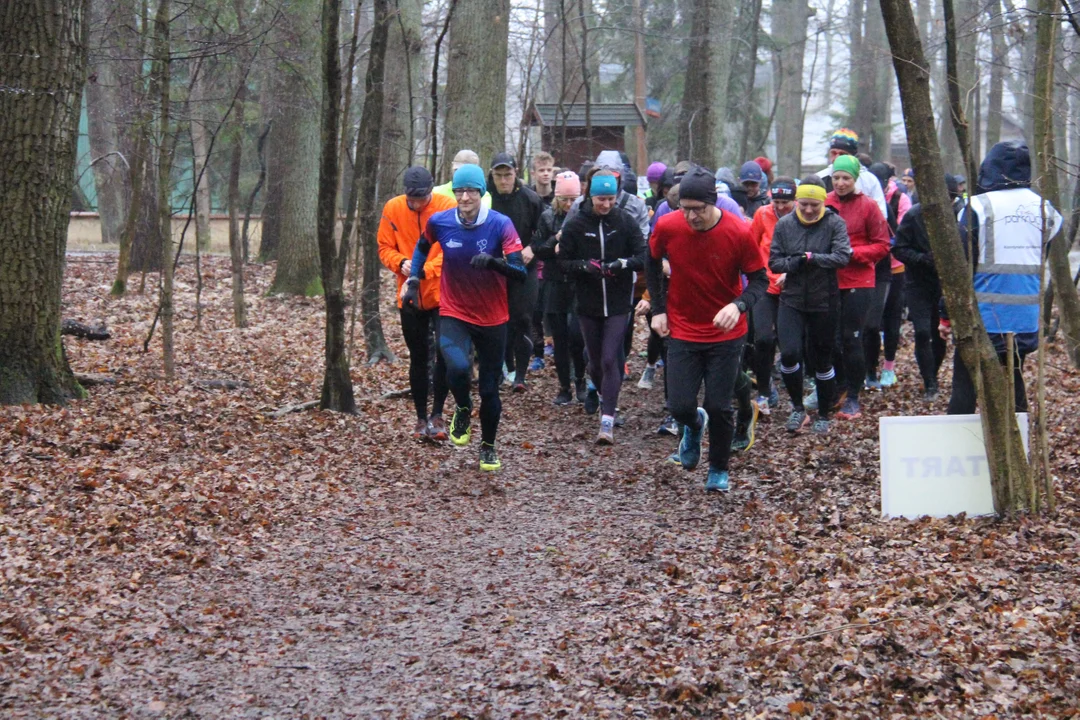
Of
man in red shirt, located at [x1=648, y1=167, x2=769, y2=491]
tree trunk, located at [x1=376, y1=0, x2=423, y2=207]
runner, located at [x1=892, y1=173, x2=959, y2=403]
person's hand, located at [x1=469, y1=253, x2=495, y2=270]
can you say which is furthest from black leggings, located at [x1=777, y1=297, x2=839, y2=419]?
tree trunk, located at [x1=376, y1=0, x2=423, y2=207]

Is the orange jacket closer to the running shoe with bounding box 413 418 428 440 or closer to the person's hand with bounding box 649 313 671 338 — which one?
the running shoe with bounding box 413 418 428 440

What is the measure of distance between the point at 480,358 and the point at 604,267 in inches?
60.2

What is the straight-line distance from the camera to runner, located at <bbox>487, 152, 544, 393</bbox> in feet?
36.3

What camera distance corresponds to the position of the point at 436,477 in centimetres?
872

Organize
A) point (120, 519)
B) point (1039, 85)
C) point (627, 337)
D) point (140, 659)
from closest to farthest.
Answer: point (140, 659), point (120, 519), point (1039, 85), point (627, 337)

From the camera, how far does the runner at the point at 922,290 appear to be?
9.60 meters

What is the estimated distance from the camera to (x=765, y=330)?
10.2 m

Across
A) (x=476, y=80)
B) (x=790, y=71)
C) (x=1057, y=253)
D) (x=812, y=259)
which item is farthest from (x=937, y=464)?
(x=790, y=71)

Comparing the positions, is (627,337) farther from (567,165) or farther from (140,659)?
(567,165)

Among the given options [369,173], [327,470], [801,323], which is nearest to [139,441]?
[327,470]

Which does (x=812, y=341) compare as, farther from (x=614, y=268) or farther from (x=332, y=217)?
(x=332, y=217)

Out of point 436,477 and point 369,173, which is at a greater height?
point 369,173

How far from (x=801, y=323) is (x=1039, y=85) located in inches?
106

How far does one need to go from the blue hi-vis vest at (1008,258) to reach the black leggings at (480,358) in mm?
3518
